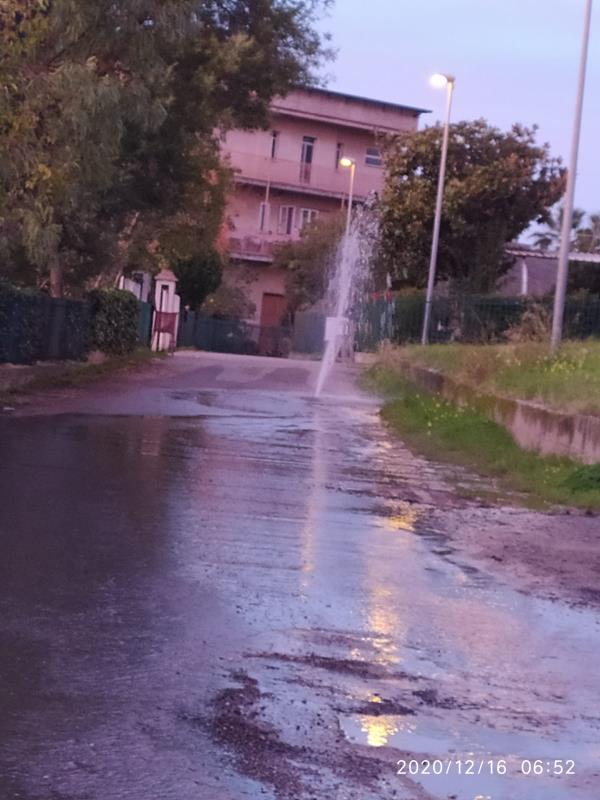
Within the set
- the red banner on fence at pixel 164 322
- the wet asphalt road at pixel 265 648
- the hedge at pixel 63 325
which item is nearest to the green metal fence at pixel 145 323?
the red banner on fence at pixel 164 322

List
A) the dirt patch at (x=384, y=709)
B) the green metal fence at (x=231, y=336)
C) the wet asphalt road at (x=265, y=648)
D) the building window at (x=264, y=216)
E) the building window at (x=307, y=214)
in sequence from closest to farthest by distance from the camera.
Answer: the wet asphalt road at (x=265, y=648)
the dirt patch at (x=384, y=709)
the green metal fence at (x=231, y=336)
the building window at (x=264, y=216)
the building window at (x=307, y=214)

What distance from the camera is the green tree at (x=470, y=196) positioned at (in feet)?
127

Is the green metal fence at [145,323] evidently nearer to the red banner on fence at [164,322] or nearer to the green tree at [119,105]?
the red banner on fence at [164,322]

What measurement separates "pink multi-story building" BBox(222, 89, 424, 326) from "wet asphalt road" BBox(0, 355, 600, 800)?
4832 cm

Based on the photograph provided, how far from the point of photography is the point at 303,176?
6138cm

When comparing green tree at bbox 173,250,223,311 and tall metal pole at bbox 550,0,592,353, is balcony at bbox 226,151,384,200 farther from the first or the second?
tall metal pole at bbox 550,0,592,353

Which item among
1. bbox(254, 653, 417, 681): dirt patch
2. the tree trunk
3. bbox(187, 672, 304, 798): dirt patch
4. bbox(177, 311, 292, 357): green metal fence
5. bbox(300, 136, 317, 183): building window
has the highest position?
bbox(300, 136, 317, 183): building window

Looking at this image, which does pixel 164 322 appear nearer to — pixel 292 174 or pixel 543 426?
pixel 292 174

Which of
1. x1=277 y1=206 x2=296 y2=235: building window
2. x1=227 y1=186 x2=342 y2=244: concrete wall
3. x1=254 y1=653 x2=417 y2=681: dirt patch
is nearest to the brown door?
x1=227 y1=186 x2=342 y2=244: concrete wall

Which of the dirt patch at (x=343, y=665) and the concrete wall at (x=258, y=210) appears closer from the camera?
the dirt patch at (x=343, y=665)

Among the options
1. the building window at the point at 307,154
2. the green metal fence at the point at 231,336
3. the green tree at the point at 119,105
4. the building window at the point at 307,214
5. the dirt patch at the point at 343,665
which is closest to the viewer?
the dirt patch at the point at 343,665

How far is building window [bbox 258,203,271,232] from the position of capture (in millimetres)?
61188

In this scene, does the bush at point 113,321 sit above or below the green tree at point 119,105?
below

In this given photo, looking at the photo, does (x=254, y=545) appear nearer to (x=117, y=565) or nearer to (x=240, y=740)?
(x=117, y=565)
